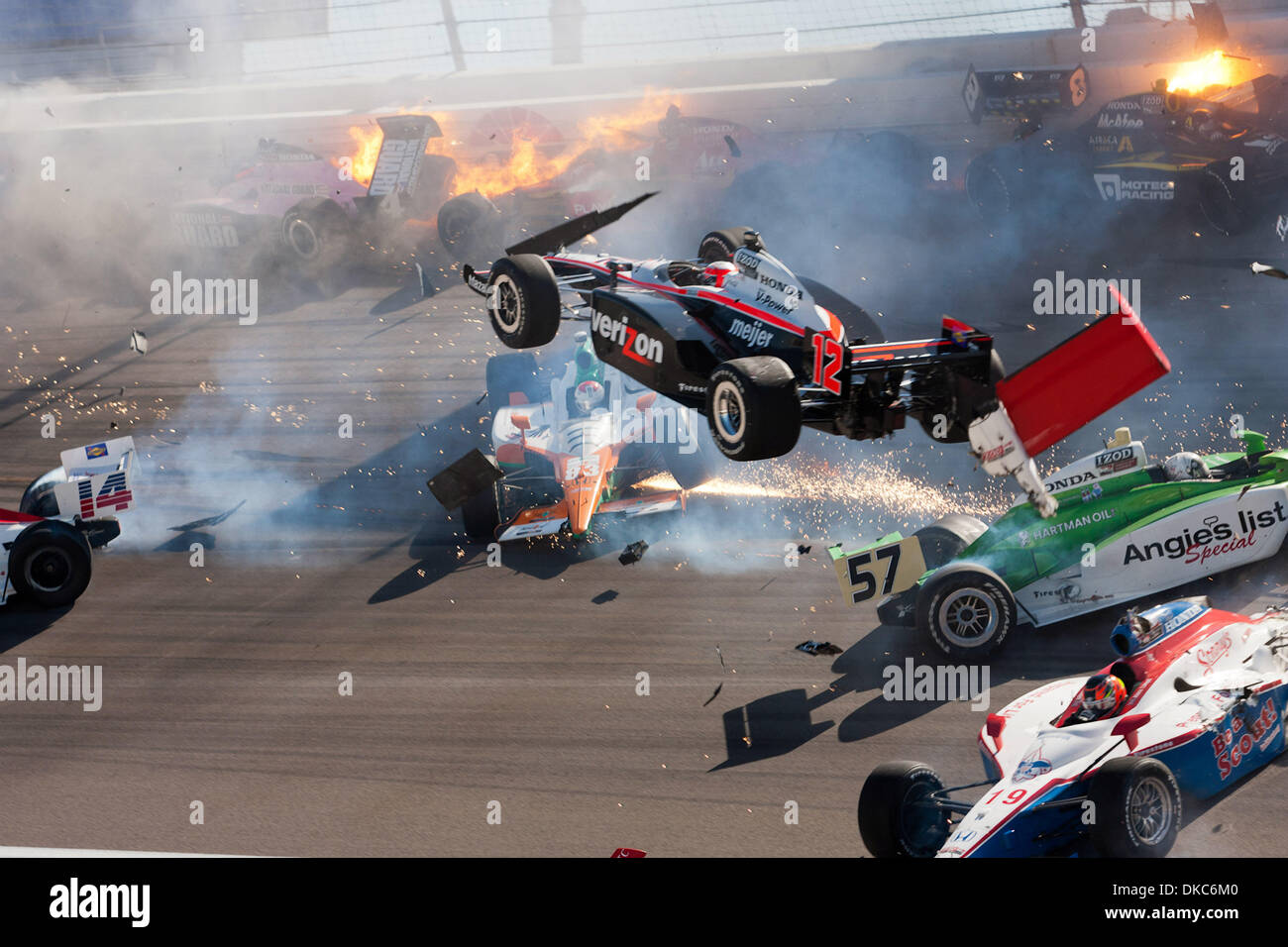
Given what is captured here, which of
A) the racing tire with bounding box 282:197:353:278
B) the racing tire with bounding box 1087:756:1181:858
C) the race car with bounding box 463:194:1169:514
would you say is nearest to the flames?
the racing tire with bounding box 282:197:353:278

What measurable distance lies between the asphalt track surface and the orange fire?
3221mm

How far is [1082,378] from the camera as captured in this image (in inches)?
199

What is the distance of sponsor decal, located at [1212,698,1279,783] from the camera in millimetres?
9695

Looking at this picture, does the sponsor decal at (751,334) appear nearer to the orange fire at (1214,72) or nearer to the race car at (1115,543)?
the race car at (1115,543)

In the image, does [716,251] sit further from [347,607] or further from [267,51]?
[267,51]

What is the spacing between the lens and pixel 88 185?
31609mm

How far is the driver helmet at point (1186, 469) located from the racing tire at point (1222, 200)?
1044 cm

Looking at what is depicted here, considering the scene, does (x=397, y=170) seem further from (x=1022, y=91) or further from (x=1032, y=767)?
(x=1032, y=767)

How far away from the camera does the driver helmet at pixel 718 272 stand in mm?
6586

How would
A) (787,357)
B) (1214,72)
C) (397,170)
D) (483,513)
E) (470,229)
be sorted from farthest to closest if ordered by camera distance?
(397,170) → (1214,72) → (470,229) → (483,513) → (787,357)

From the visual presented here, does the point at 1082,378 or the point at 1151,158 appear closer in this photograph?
the point at 1082,378

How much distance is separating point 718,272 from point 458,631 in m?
8.69

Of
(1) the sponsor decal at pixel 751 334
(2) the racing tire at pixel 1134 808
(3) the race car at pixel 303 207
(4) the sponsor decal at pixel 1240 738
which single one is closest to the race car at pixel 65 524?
(3) the race car at pixel 303 207

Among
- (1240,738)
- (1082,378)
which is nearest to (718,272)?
(1082,378)
